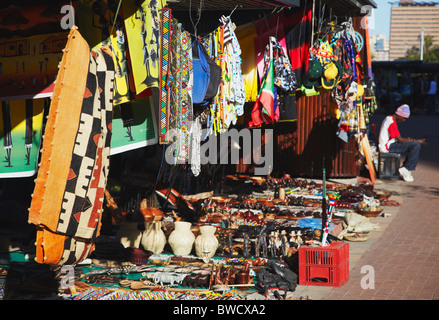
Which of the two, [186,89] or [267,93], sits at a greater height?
[267,93]

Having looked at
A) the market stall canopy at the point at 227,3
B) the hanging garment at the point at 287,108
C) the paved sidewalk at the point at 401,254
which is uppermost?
the market stall canopy at the point at 227,3

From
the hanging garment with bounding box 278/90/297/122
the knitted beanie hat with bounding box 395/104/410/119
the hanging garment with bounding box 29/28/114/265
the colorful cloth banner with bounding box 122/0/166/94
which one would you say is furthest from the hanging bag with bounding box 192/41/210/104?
the knitted beanie hat with bounding box 395/104/410/119

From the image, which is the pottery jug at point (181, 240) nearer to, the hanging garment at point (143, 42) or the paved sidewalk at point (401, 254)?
the paved sidewalk at point (401, 254)

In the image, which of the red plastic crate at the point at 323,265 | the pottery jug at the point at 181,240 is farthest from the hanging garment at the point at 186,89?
the red plastic crate at the point at 323,265

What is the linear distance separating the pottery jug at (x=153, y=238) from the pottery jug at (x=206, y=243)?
489 millimetres

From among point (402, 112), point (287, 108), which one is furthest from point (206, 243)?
point (402, 112)

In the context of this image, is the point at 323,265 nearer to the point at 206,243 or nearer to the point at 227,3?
the point at 206,243

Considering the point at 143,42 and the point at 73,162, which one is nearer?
the point at 73,162

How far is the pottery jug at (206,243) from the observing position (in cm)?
812

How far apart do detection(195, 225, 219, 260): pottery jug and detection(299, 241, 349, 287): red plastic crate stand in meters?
1.39

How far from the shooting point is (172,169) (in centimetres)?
945

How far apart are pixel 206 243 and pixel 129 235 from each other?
1014mm

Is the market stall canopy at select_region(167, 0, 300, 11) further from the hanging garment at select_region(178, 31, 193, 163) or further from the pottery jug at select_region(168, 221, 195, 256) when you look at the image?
the pottery jug at select_region(168, 221, 195, 256)
